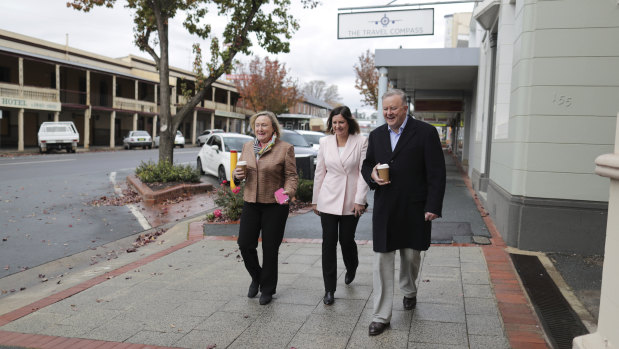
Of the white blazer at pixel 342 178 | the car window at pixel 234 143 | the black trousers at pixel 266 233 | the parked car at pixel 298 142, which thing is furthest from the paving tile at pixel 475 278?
the car window at pixel 234 143

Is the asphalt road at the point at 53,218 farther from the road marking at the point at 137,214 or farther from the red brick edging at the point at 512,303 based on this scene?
the red brick edging at the point at 512,303

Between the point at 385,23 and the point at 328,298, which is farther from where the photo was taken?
the point at 385,23

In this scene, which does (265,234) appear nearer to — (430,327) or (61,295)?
(430,327)

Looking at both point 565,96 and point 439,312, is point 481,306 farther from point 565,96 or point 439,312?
point 565,96

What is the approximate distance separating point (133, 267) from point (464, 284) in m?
3.82

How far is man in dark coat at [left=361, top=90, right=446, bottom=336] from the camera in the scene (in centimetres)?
384

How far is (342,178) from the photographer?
4504mm

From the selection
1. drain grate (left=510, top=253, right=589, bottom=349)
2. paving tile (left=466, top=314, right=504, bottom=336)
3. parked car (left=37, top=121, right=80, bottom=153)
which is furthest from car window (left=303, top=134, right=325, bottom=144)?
parked car (left=37, top=121, right=80, bottom=153)

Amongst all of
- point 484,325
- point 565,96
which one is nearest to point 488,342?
point 484,325

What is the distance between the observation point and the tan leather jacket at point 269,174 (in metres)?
4.50

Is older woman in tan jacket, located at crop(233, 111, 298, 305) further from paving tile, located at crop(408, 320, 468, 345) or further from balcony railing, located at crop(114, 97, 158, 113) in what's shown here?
balcony railing, located at crop(114, 97, 158, 113)

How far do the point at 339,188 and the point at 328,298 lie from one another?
3.27 feet

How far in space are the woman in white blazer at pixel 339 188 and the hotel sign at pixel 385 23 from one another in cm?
798

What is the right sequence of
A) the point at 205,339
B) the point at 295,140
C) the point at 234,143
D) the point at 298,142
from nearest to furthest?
the point at 205,339 < the point at 234,143 < the point at 298,142 < the point at 295,140
